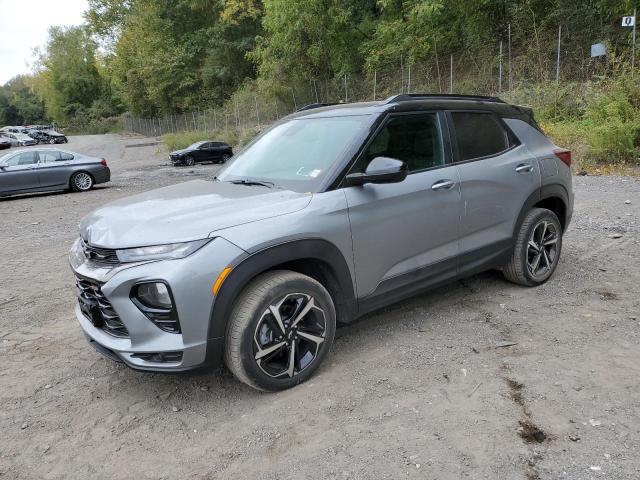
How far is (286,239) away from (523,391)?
1700 millimetres

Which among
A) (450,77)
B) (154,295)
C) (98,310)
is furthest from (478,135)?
(450,77)

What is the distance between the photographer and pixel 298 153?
3.94 metres

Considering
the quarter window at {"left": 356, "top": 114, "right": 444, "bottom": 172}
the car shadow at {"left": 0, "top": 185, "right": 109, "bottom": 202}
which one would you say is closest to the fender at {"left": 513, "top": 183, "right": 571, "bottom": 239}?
the quarter window at {"left": 356, "top": 114, "right": 444, "bottom": 172}

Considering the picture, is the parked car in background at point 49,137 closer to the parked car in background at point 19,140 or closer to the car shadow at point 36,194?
the parked car in background at point 19,140

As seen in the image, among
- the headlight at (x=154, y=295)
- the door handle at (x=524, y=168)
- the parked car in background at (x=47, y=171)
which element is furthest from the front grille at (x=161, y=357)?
the parked car in background at (x=47, y=171)

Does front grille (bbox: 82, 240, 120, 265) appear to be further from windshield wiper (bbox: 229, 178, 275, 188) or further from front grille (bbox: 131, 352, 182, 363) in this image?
windshield wiper (bbox: 229, 178, 275, 188)

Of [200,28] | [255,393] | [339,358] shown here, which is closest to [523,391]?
[339,358]

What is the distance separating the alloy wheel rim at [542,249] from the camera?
486 centimetres

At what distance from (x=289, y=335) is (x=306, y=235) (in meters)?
0.63

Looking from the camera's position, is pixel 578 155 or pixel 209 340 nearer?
pixel 209 340

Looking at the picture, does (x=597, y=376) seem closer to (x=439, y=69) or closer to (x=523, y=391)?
(x=523, y=391)

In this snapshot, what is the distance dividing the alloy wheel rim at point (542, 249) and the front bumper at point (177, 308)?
302 cm

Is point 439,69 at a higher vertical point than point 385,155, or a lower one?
higher

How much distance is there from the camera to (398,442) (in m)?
2.78
